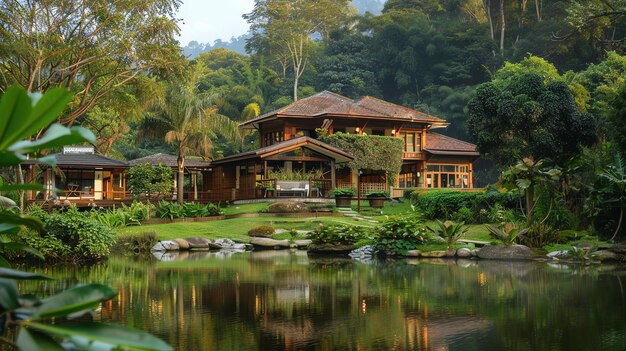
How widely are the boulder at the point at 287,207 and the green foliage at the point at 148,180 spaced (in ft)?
23.9

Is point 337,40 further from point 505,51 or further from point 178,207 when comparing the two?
point 178,207

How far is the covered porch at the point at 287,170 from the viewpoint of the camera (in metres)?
35.8

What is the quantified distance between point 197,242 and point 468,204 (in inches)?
448

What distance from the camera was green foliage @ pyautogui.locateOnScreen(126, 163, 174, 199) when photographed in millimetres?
35562

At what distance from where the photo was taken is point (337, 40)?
72188 millimetres

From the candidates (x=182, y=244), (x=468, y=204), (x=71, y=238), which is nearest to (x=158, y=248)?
(x=182, y=244)

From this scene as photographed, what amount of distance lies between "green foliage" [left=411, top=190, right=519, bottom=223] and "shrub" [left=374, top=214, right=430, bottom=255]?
5.84 metres

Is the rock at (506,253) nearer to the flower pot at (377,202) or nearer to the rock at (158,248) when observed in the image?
the rock at (158,248)

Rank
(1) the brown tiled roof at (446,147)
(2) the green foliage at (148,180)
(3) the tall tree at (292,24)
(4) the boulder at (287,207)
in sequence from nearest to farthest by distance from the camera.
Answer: (4) the boulder at (287,207) < (2) the green foliage at (148,180) < (1) the brown tiled roof at (446,147) < (3) the tall tree at (292,24)

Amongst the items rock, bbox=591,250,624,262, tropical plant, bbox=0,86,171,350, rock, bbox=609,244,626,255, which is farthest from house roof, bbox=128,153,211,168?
tropical plant, bbox=0,86,171,350

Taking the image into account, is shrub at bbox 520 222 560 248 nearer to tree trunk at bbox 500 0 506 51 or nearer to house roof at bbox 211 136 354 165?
house roof at bbox 211 136 354 165

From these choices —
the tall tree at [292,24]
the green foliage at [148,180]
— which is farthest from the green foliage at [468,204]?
the tall tree at [292,24]

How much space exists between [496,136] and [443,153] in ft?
57.8

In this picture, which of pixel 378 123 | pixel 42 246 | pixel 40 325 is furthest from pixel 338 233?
pixel 378 123
